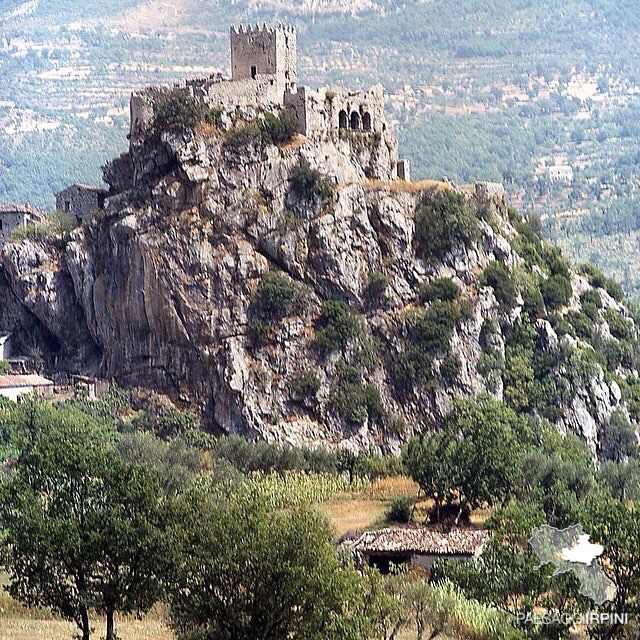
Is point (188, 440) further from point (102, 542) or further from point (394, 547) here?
point (102, 542)

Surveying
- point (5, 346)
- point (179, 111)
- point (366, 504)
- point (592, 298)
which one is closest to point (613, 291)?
point (592, 298)

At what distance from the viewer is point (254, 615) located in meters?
39.6

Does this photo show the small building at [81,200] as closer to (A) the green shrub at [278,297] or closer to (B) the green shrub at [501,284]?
(A) the green shrub at [278,297]

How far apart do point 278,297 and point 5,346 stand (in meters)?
16.4

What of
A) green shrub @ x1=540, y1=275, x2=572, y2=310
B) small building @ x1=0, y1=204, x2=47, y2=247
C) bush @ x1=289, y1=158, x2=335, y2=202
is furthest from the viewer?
small building @ x1=0, y1=204, x2=47, y2=247

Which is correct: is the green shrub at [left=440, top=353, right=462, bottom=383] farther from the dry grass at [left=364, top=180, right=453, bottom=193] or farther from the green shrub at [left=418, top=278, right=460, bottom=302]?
the dry grass at [left=364, top=180, right=453, bottom=193]

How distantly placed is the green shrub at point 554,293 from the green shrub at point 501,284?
13.4 ft

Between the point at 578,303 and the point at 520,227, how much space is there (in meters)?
5.71

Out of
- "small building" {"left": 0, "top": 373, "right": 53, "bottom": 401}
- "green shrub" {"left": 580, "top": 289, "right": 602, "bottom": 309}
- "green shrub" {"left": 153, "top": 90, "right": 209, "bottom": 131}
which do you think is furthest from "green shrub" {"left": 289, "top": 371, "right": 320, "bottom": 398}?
"green shrub" {"left": 580, "top": 289, "right": 602, "bottom": 309}

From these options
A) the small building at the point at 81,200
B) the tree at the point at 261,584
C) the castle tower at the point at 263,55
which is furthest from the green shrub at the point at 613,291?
the tree at the point at 261,584

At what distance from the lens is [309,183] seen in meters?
87.2

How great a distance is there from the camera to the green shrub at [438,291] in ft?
289

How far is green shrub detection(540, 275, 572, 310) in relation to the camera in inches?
3691

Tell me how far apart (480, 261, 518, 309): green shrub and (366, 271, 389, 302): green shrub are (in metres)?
5.68
